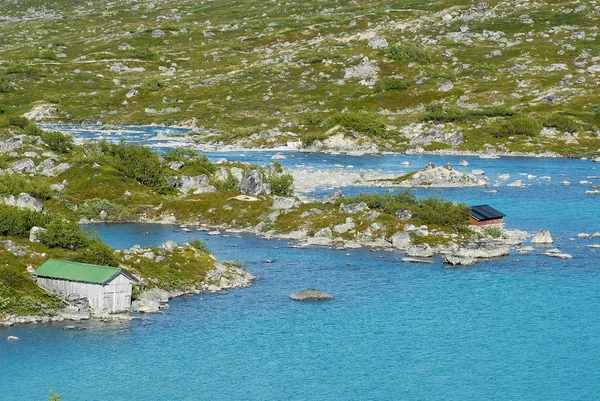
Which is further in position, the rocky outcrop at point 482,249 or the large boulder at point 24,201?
the large boulder at point 24,201

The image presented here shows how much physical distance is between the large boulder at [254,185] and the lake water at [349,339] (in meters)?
24.2

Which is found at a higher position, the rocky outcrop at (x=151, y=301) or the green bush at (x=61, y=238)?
the green bush at (x=61, y=238)

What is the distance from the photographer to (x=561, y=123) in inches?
7608

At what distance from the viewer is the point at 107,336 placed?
2975 inches

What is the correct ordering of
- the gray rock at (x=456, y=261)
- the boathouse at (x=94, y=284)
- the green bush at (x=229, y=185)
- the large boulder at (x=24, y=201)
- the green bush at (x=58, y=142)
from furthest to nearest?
1. the green bush at (x=58, y=142)
2. the green bush at (x=229, y=185)
3. the large boulder at (x=24, y=201)
4. the gray rock at (x=456, y=261)
5. the boathouse at (x=94, y=284)

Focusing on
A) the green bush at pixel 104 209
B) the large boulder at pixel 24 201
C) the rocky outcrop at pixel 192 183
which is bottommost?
the green bush at pixel 104 209

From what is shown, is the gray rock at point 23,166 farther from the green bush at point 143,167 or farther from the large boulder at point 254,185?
the large boulder at point 254,185

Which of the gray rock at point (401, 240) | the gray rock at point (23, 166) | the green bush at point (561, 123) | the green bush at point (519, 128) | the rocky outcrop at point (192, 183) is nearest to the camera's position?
the gray rock at point (401, 240)

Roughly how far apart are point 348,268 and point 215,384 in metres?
33.1

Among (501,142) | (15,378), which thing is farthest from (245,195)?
(501,142)

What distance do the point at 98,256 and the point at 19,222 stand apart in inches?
435

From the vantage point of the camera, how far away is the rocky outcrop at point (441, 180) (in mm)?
147000

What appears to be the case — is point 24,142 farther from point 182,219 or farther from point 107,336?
→ point 107,336

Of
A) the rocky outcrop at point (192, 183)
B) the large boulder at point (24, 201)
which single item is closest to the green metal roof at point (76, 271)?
the large boulder at point (24, 201)
